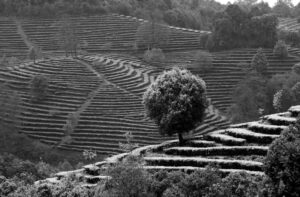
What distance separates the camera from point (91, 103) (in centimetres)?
8988

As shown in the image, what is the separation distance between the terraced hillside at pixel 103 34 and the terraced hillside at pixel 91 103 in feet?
38.9

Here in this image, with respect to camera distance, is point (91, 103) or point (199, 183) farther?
point (91, 103)

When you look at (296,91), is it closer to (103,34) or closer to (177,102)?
(177,102)

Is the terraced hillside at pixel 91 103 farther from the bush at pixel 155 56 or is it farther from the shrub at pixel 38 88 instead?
the bush at pixel 155 56

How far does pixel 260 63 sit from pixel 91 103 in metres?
30.2

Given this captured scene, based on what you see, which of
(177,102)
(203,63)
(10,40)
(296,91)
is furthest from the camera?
(10,40)

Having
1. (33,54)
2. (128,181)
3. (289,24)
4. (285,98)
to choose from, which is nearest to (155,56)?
(33,54)

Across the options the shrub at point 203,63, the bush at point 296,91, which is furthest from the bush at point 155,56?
the bush at point 296,91

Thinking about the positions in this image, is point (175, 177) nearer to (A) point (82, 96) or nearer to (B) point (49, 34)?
(A) point (82, 96)

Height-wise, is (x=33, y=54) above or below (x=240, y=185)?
below

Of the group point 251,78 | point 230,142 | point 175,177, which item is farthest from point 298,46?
point 175,177

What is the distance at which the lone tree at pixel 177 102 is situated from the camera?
49719mm

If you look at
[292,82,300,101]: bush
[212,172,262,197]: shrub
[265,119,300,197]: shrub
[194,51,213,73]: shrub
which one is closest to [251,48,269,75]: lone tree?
[194,51,213,73]: shrub

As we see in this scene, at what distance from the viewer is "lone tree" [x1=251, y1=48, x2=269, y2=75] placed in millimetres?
101250
